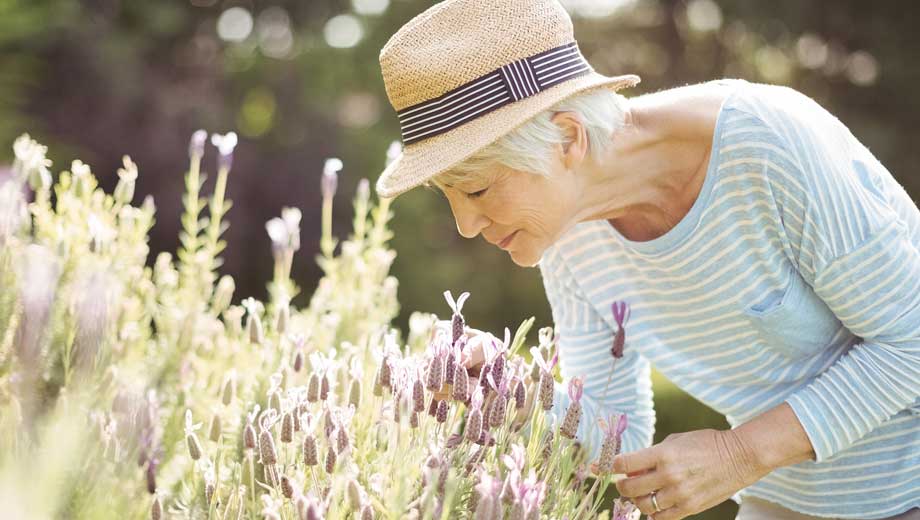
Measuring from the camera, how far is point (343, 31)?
37.2 ft

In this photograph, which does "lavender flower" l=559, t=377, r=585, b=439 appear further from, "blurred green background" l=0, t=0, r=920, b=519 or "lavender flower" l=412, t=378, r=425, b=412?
"blurred green background" l=0, t=0, r=920, b=519

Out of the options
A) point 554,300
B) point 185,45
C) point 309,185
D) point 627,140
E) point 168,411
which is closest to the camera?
point 627,140

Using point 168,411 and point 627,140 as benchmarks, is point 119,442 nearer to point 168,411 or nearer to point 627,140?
point 168,411

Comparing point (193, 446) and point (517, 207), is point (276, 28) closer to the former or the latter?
point (517, 207)

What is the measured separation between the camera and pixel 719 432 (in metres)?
1.66

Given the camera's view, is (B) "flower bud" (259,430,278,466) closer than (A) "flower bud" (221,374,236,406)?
Yes

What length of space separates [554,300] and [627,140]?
0.51m

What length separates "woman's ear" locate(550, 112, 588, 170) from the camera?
5.84 ft

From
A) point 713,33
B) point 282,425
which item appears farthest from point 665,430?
point 713,33

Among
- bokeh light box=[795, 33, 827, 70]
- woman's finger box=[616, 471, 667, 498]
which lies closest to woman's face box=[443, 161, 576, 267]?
woman's finger box=[616, 471, 667, 498]

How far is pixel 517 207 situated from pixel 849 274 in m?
0.59

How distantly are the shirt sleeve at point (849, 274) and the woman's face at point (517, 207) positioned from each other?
1.26 feet

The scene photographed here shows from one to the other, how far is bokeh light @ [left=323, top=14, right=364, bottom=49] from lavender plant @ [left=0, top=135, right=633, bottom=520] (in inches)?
346

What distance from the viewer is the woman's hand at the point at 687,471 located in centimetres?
158
